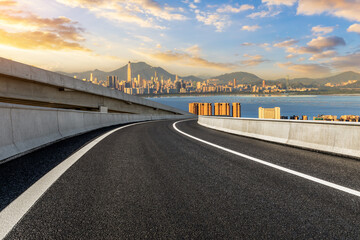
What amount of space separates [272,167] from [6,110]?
20.6 feet

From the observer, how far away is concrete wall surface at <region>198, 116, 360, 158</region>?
6930 mm

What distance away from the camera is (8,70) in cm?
1850

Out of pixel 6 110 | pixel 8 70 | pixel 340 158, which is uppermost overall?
pixel 8 70

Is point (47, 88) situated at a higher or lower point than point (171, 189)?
higher

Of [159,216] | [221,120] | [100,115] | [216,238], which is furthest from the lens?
[100,115]

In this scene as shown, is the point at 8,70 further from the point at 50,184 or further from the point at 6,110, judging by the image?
the point at 50,184

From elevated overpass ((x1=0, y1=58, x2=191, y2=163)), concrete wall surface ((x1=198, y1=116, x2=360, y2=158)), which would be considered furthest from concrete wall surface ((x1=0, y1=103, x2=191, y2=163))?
concrete wall surface ((x1=198, y1=116, x2=360, y2=158))

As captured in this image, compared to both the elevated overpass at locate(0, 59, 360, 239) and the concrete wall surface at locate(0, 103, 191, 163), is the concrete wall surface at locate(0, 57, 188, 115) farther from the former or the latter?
the elevated overpass at locate(0, 59, 360, 239)

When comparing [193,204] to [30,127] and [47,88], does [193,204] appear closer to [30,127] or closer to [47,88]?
[30,127]

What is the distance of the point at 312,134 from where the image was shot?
8336 mm

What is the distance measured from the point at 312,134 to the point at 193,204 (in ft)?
20.9

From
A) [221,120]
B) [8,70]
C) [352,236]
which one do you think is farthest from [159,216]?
[8,70]

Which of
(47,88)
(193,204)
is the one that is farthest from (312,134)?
(47,88)

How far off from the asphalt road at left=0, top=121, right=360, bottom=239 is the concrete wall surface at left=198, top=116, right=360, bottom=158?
48.4 inches
